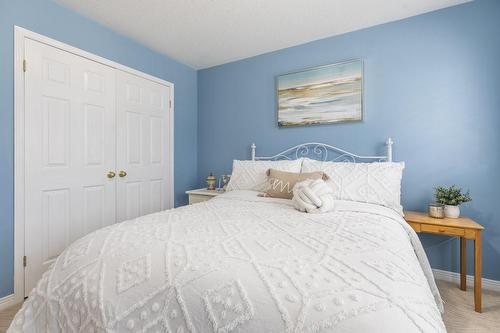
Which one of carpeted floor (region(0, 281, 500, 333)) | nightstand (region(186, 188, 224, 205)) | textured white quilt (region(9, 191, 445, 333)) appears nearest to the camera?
textured white quilt (region(9, 191, 445, 333))

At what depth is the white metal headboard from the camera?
2.54 meters

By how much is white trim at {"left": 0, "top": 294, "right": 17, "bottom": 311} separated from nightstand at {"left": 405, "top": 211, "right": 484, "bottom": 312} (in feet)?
10.5

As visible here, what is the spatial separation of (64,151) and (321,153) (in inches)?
101

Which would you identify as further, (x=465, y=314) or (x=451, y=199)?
(x=451, y=199)

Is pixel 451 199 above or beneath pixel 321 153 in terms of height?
beneath

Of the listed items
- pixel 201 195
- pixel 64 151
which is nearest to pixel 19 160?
pixel 64 151

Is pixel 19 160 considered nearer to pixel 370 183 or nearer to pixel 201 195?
pixel 201 195

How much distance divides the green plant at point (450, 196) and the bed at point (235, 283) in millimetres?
1068

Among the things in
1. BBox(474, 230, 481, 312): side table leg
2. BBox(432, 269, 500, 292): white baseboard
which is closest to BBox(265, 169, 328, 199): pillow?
BBox(474, 230, 481, 312): side table leg

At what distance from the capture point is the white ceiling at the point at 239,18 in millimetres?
2240

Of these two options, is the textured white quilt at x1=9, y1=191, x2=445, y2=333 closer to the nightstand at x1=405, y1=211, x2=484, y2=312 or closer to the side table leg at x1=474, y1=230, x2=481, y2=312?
the nightstand at x1=405, y1=211, x2=484, y2=312

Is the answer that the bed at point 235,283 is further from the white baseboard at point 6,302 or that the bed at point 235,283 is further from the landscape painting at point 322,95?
the landscape painting at point 322,95

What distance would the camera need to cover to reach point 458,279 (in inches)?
89.3

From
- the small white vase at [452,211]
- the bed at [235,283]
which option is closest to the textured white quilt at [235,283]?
the bed at [235,283]
